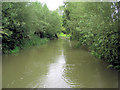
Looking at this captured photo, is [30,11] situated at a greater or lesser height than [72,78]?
greater

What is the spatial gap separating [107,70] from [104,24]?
115 inches

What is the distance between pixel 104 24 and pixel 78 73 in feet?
10.1

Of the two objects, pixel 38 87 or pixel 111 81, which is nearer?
pixel 38 87

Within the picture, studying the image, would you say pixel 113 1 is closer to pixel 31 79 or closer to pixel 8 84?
pixel 31 79

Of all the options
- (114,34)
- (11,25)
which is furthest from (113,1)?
(11,25)

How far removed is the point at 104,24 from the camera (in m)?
6.69

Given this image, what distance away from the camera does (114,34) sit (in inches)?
248

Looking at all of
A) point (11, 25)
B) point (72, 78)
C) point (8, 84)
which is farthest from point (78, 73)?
point (11, 25)

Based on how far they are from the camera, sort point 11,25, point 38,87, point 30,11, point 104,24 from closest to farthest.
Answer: point 38,87 → point 104,24 → point 11,25 → point 30,11

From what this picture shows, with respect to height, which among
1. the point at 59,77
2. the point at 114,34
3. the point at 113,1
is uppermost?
the point at 113,1

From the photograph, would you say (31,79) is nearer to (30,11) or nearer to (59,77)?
(59,77)

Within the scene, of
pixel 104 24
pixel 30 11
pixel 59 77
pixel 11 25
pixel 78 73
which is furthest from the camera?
pixel 30 11

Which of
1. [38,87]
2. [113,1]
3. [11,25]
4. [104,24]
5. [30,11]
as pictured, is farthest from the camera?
[30,11]

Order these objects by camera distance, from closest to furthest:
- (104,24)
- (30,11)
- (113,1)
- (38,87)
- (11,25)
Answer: (38,87)
(113,1)
(104,24)
(11,25)
(30,11)
